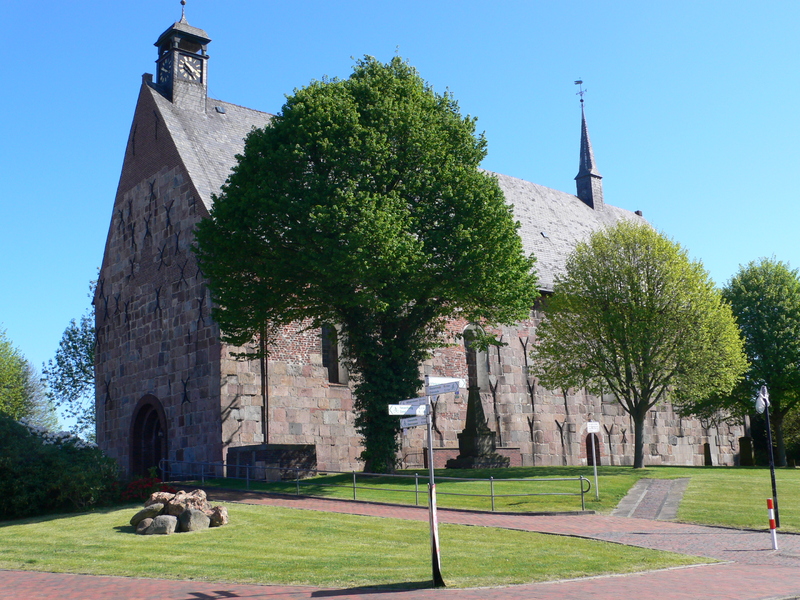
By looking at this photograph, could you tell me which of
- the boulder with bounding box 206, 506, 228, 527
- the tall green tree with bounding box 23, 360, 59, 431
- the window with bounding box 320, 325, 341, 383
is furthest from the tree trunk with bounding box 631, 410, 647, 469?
the tall green tree with bounding box 23, 360, 59, 431

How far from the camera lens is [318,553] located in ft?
45.1

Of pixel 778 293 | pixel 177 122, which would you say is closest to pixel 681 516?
pixel 177 122

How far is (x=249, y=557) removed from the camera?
44.2ft

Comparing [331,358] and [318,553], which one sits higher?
[331,358]

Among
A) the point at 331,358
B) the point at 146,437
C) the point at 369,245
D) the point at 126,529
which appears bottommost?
the point at 126,529

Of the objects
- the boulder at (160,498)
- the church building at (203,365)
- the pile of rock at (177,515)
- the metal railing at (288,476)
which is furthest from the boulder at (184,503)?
the church building at (203,365)

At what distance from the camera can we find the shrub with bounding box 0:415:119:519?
1980 centimetres

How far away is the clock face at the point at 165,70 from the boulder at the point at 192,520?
67.2 ft

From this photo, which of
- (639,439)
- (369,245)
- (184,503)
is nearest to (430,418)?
(184,503)

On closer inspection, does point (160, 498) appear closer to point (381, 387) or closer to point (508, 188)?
point (381, 387)

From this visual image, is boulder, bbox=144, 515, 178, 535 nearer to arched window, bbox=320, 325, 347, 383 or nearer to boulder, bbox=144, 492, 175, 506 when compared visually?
boulder, bbox=144, 492, 175, 506

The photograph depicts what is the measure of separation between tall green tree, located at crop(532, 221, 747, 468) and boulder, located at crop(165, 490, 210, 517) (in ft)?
56.0

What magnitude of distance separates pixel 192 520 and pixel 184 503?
65cm

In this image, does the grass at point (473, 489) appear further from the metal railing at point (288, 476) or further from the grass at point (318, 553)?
the grass at point (318, 553)
